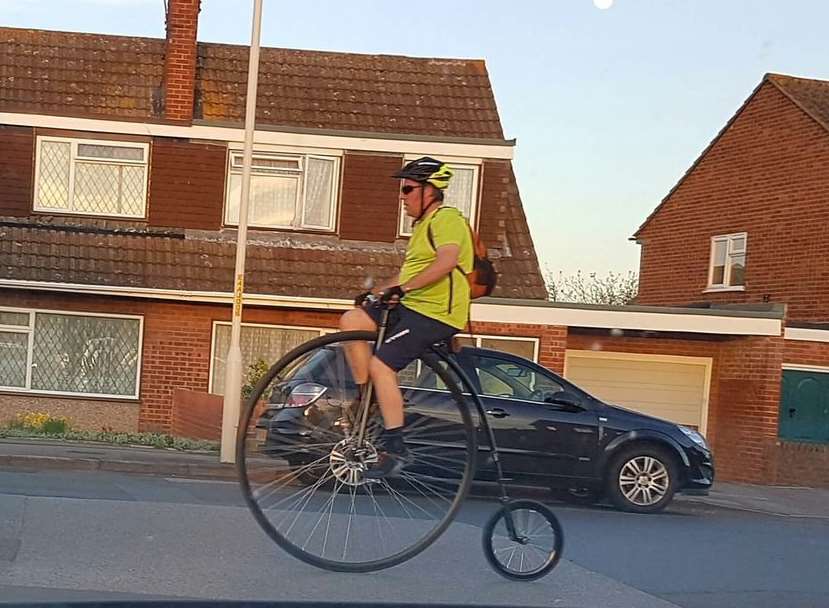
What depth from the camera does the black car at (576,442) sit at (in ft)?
41.1

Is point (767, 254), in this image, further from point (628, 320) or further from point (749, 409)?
point (628, 320)

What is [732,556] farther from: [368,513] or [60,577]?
[60,577]

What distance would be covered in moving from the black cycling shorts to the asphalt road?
3.75 ft

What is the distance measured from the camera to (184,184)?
19922mm

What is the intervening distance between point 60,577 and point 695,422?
16.7 meters

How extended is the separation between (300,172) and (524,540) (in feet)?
47.7

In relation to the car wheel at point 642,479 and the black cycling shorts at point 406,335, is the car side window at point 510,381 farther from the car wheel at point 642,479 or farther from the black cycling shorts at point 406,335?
the black cycling shorts at point 406,335

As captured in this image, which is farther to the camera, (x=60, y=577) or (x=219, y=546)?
(x=219, y=546)

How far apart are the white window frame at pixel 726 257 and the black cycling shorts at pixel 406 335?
807 inches

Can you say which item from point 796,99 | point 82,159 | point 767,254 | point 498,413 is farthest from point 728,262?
point 498,413

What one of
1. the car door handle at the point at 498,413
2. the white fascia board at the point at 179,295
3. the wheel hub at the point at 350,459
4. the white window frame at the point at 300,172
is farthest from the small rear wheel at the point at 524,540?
the white window frame at the point at 300,172

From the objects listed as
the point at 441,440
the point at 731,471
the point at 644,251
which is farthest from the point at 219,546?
the point at 644,251

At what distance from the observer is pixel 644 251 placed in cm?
2958

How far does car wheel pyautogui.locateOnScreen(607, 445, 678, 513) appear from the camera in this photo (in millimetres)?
12742
